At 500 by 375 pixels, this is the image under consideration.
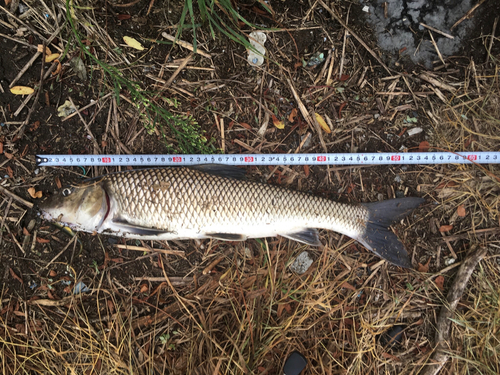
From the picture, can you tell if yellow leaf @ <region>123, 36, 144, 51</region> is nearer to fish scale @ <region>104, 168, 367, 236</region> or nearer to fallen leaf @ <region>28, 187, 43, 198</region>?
fish scale @ <region>104, 168, 367, 236</region>

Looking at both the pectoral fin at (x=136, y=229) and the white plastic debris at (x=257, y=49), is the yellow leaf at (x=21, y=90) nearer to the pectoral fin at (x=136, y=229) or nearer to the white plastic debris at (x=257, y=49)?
the pectoral fin at (x=136, y=229)

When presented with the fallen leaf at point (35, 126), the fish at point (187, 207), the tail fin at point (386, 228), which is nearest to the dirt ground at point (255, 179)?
the fallen leaf at point (35, 126)

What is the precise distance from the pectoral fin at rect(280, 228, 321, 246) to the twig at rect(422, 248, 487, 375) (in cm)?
149

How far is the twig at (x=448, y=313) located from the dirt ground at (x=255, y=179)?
0.06m

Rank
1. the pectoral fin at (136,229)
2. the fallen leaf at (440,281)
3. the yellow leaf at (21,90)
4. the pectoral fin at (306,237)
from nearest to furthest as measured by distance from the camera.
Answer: the pectoral fin at (136,229), the pectoral fin at (306,237), the yellow leaf at (21,90), the fallen leaf at (440,281)

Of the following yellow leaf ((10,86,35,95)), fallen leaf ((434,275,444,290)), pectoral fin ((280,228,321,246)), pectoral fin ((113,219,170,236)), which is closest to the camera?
pectoral fin ((113,219,170,236))

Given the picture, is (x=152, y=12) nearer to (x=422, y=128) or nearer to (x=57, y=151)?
(x=57, y=151)

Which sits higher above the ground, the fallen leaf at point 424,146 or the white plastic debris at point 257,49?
the white plastic debris at point 257,49

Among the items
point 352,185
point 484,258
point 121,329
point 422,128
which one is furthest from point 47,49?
point 484,258

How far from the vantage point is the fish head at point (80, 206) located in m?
2.70

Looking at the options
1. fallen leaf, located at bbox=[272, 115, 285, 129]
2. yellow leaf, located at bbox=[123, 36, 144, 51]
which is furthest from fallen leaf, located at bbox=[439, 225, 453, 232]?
yellow leaf, located at bbox=[123, 36, 144, 51]

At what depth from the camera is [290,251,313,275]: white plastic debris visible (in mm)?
3043

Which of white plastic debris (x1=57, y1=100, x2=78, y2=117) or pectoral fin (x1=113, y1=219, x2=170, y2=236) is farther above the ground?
white plastic debris (x1=57, y1=100, x2=78, y2=117)

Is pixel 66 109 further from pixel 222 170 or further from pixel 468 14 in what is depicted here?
pixel 468 14
